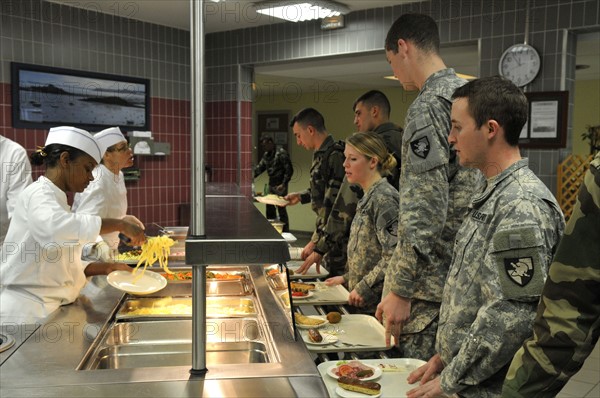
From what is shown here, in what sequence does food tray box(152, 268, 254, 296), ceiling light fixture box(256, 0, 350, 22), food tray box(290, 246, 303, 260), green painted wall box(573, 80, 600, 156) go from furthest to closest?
green painted wall box(573, 80, 600, 156), ceiling light fixture box(256, 0, 350, 22), food tray box(290, 246, 303, 260), food tray box(152, 268, 254, 296)

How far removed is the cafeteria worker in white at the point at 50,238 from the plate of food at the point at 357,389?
0.97m

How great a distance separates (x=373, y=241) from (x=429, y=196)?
32.2 inches

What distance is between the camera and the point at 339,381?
1.63 m

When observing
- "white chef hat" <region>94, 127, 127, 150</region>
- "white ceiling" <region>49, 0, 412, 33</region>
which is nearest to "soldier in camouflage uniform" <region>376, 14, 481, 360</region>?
"white chef hat" <region>94, 127, 127, 150</region>

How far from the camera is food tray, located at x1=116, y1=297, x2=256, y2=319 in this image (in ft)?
6.56

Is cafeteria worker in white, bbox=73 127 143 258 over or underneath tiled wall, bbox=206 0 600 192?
underneath

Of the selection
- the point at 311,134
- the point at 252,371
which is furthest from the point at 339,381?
the point at 311,134

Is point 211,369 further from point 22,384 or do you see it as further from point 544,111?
point 544,111

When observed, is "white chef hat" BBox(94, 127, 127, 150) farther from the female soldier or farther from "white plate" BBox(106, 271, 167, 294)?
"white plate" BBox(106, 271, 167, 294)

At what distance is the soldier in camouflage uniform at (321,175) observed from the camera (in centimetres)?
347

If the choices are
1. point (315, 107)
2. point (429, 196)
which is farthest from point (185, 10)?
point (315, 107)

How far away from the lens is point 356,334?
216 centimetres

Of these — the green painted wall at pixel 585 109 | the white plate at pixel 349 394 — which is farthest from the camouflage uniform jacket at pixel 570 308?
the green painted wall at pixel 585 109

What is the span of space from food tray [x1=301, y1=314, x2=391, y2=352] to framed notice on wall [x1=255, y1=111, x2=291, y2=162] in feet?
28.2
